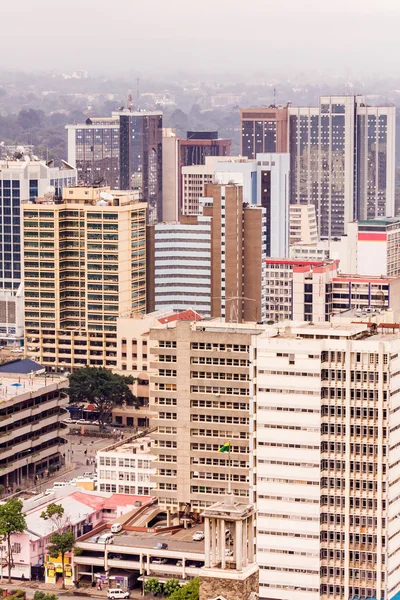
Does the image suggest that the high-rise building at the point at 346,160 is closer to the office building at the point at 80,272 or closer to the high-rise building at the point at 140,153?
the high-rise building at the point at 140,153

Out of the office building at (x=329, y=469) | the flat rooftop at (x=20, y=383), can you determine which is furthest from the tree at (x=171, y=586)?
the flat rooftop at (x=20, y=383)

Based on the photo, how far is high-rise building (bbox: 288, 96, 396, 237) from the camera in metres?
125

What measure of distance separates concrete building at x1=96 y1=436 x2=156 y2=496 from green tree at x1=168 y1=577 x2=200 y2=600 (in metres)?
10.2

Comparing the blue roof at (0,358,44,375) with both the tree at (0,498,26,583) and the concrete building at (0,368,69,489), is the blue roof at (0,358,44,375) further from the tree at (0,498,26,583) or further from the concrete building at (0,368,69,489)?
the tree at (0,498,26,583)

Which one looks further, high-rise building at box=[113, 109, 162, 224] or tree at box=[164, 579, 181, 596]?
high-rise building at box=[113, 109, 162, 224]

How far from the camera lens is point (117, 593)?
4672cm

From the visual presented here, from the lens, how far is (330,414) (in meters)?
41.6

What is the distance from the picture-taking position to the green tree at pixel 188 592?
41.6 meters

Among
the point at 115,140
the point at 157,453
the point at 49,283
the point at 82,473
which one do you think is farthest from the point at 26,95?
the point at 157,453

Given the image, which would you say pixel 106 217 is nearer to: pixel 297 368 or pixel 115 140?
pixel 297 368

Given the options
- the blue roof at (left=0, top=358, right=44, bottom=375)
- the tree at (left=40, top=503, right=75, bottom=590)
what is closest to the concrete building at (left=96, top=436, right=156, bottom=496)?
the tree at (left=40, top=503, right=75, bottom=590)

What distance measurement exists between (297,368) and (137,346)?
28.1 m

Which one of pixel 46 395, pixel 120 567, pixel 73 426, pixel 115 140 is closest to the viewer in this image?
pixel 120 567

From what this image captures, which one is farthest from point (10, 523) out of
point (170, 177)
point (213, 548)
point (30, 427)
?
point (170, 177)
